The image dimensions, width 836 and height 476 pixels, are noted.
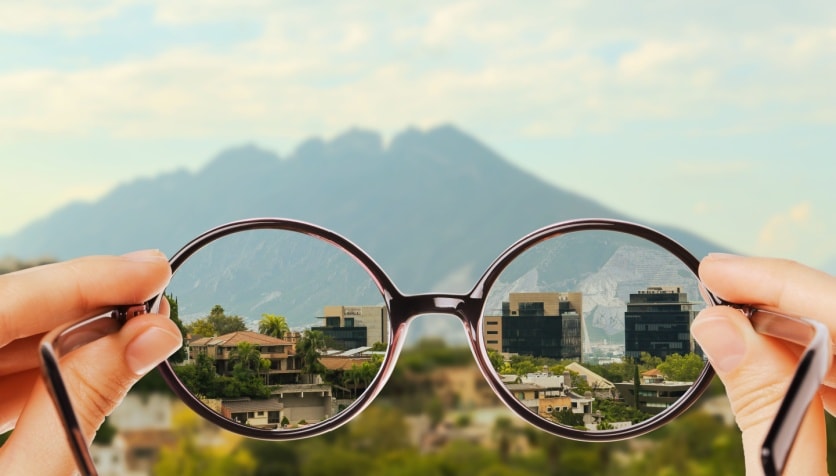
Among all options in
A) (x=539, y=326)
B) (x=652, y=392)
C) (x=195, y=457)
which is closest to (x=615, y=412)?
(x=652, y=392)

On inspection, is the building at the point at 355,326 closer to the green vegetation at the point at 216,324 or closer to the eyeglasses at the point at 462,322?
the eyeglasses at the point at 462,322

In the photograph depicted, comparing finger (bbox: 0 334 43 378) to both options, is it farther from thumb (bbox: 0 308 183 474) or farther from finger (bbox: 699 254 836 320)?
finger (bbox: 699 254 836 320)

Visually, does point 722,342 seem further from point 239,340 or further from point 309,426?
point 239,340

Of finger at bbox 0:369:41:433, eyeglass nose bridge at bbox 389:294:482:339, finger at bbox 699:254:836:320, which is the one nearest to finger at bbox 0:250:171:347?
finger at bbox 0:369:41:433

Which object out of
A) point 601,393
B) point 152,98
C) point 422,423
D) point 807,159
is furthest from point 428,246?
point 601,393

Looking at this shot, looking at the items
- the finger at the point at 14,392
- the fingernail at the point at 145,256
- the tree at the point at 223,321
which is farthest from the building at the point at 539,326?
the finger at the point at 14,392

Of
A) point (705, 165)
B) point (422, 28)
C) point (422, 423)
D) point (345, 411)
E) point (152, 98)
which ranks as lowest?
point (422, 423)

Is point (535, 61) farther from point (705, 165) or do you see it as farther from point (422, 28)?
point (705, 165)
